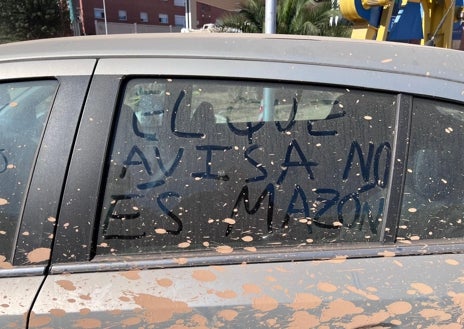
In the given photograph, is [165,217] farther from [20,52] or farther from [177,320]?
[20,52]

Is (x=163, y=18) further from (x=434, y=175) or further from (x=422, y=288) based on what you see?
(x=422, y=288)

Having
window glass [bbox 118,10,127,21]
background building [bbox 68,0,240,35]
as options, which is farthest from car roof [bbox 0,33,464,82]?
window glass [bbox 118,10,127,21]

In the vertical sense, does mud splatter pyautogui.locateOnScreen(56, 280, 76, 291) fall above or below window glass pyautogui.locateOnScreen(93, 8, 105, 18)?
below

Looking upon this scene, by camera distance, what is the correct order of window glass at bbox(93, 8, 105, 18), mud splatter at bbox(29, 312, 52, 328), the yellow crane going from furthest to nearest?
window glass at bbox(93, 8, 105, 18), the yellow crane, mud splatter at bbox(29, 312, 52, 328)

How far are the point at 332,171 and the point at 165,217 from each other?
20.2 inches

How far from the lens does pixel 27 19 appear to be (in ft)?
116

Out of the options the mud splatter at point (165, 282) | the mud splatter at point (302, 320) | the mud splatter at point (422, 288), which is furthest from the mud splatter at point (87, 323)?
the mud splatter at point (422, 288)

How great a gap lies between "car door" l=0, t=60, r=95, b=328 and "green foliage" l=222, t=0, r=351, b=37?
9.89 metres

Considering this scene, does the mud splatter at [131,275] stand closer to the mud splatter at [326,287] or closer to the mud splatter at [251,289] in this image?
the mud splatter at [251,289]

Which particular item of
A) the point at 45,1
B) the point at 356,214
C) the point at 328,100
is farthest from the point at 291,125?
the point at 45,1

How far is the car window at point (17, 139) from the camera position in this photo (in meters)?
1.29

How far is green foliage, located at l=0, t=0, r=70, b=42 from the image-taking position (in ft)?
115

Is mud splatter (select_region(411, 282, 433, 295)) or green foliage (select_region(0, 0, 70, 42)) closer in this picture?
mud splatter (select_region(411, 282, 433, 295))

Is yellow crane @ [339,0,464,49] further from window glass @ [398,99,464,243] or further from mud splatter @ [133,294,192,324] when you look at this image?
mud splatter @ [133,294,192,324]
